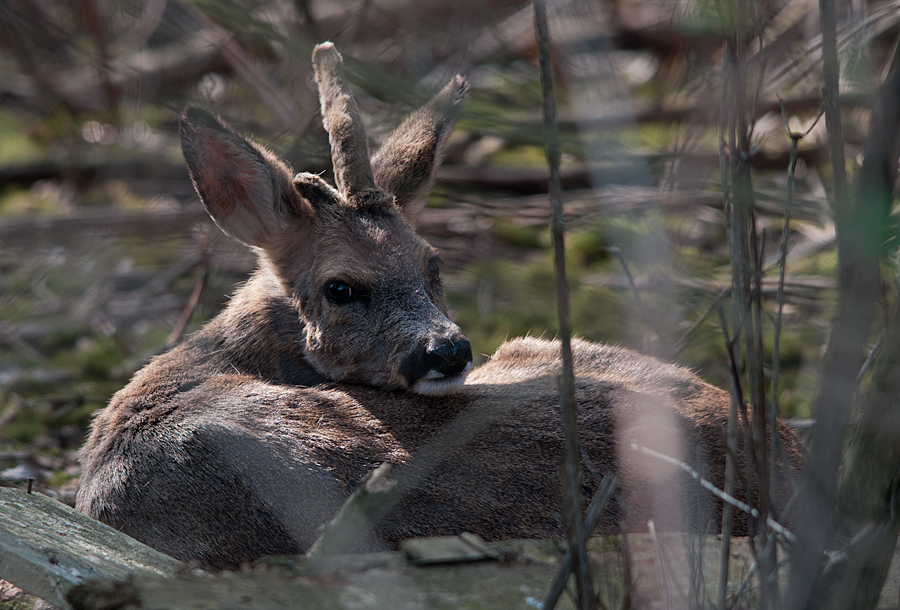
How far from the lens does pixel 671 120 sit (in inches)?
335

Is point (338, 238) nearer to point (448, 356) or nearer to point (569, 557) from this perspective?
point (448, 356)

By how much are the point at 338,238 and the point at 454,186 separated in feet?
15.1

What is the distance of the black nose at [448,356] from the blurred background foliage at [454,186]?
38.2 inches

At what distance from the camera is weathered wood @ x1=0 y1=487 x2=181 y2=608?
8.83 ft

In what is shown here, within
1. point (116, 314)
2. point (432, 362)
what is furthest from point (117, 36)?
point (432, 362)

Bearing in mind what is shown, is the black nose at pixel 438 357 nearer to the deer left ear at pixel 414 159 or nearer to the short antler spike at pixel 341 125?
the short antler spike at pixel 341 125

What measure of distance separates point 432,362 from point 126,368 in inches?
135

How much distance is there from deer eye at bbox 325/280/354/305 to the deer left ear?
2.61 ft

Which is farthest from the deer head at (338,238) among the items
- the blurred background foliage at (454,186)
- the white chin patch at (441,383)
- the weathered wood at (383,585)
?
the weathered wood at (383,585)

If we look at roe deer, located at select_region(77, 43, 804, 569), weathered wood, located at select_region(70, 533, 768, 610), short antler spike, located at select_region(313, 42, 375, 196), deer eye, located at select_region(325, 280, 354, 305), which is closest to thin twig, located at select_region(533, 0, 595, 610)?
weathered wood, located at select_region(70, 533, 768, 610)

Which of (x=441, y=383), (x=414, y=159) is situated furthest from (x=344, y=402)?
(x=414, y=159)

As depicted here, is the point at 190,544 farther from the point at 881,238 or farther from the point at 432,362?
the point at 881,238

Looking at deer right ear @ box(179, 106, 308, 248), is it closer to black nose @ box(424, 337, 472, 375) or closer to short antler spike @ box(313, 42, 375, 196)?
short antler spike @ box(313, 42, 375, 196)

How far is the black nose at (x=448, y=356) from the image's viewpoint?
151 inches
